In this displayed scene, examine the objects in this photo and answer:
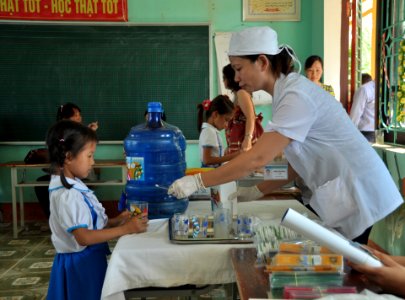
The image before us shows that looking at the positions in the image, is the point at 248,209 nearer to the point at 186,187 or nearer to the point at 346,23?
the point at 186,187

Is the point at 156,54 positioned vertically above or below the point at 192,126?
above

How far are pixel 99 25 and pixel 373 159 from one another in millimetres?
3624

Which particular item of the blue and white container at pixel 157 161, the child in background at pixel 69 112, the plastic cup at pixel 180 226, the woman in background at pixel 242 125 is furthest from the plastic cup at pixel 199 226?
the child in background at pixel 69 112

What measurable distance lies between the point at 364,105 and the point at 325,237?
3.08 meters

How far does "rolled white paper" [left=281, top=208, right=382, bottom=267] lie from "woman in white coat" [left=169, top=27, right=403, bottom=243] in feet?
1.39

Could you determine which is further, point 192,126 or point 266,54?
point 192,126

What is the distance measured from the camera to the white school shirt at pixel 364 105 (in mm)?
3609

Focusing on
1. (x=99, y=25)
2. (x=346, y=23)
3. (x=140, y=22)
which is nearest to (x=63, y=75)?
(x=99, y=25)

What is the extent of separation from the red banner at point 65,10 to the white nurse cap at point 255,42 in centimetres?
318

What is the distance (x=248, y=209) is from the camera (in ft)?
6.02

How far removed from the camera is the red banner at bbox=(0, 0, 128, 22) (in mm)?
4219

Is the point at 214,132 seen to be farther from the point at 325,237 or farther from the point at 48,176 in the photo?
the point at 325,237

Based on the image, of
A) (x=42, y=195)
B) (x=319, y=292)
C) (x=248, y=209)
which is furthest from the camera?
(x=42, y=195)

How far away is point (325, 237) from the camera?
33.3 inches
